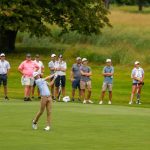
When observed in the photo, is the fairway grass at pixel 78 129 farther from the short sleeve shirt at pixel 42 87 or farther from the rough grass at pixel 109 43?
the rough grass at pixel 109 43

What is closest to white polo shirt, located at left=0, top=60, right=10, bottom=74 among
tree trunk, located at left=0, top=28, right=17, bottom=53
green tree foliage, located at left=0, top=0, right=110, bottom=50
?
green tree foliage, located at left=0, top=0, right=110, bottom=50

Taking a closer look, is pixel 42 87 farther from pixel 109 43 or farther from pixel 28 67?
pixel 109 43

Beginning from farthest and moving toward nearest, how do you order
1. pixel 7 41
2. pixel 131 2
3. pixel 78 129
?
pixel 131 2
pixel 7 41
pixel 78 129

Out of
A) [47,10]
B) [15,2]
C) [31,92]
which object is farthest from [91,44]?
[31,92]

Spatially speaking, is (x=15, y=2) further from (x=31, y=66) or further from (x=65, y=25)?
(x=31, y=66)

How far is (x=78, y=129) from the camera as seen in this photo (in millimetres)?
19984

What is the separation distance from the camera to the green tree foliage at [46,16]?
161 feet

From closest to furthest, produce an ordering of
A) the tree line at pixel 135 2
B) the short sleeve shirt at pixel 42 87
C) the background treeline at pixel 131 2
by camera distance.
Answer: the short sleeve shirt at pixel 42 87, the tree line at pixel 135 2, the background treeline at pixel 131 2

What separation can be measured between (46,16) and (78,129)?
33.3 meters

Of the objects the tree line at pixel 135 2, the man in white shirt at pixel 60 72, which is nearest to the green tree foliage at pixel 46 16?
the man in white shirt at pixel 60 72

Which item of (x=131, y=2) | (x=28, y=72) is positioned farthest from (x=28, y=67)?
(x=131, y=2)

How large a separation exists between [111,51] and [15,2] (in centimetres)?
759

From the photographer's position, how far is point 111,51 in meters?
50.1

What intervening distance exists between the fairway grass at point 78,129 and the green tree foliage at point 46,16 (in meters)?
22.8
